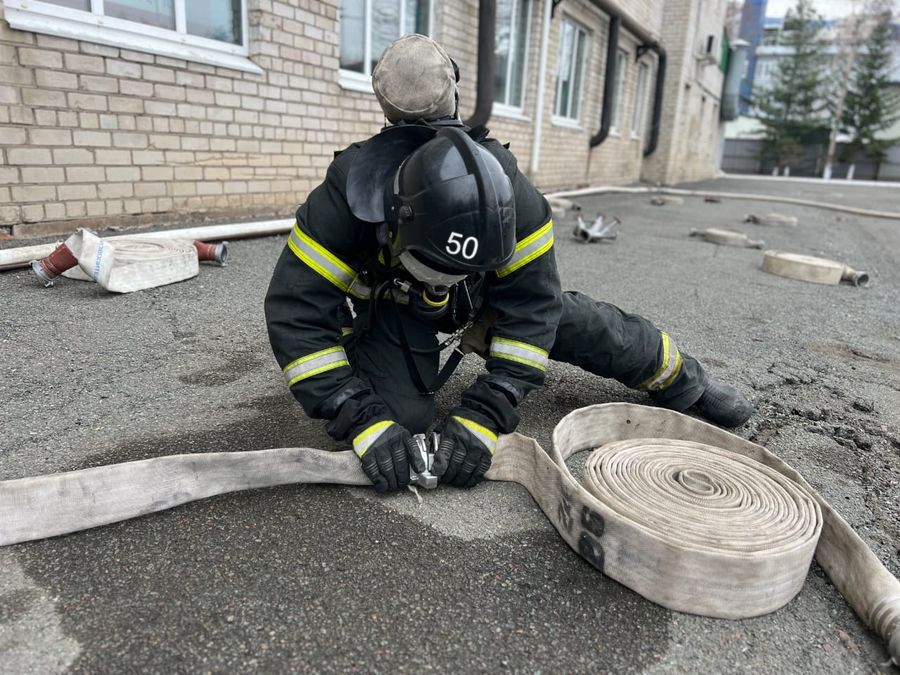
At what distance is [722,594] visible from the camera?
1.51 m

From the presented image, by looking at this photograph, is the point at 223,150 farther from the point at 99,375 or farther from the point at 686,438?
the point at 686,438

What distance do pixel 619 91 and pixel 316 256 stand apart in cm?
1641

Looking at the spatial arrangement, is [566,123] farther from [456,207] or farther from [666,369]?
[456,207]

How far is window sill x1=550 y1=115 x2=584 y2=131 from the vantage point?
1262cm

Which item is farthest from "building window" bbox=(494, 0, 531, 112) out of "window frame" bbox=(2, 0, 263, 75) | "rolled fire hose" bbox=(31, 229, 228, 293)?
"rolled fire hose" bbox=(31, 229, 228, 293)

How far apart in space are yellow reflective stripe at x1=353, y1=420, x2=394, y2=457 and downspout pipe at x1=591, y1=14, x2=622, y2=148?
46.4 feet

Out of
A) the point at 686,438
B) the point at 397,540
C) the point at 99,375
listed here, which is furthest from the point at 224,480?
the point at 686,438

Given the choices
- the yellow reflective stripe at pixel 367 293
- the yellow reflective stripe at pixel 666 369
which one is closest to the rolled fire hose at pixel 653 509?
the yellow reflective stripe at pixel 666 369

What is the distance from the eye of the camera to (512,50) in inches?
425

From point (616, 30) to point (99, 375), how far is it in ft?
45.8

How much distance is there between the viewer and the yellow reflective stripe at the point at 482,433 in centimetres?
198

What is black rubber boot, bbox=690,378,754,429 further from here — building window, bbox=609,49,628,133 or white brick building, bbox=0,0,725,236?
building window, bbox=609,49,628,133

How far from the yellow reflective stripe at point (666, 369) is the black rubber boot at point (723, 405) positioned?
17 centimetres

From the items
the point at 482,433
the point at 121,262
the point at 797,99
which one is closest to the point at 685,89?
the point at 121,262
